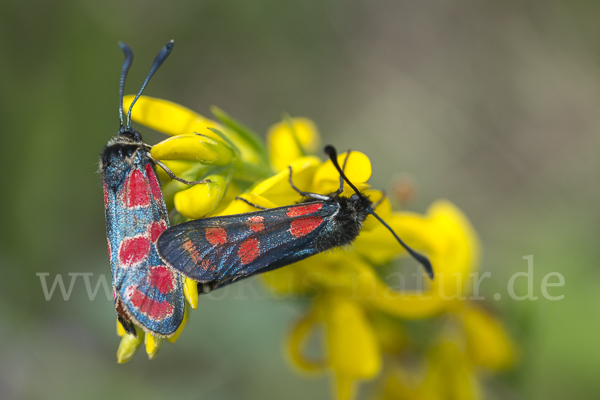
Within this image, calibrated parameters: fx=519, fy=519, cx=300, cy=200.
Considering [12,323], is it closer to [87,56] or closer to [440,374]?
[87,56]

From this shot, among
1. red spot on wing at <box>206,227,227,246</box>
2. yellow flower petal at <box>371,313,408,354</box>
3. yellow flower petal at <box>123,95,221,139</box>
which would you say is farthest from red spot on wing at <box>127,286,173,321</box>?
yellow flower petal at <box>371,313,408,354</box>

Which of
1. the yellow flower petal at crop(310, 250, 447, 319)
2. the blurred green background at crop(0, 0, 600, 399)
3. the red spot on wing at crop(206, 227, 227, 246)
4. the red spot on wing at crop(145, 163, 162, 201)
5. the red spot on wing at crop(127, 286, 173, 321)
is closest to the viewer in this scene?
the red spot on wing at crop(127, 286, 173, 321)

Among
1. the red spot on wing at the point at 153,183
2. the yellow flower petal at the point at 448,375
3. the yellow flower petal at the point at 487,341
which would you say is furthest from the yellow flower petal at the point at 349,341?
the red spot on wing at the point at 153,183

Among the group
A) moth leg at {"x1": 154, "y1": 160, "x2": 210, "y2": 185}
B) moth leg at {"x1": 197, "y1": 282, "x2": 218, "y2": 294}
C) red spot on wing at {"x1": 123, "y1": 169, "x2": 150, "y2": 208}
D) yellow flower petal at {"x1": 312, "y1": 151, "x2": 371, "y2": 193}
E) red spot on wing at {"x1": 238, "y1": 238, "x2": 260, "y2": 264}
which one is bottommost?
moth leg at {"x1": 197, "y1": 282, "x2": 218, "y2": 294}

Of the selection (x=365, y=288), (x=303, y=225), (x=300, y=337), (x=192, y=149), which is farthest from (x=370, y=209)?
(x=300, y=337)

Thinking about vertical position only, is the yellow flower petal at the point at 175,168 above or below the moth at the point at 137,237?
above

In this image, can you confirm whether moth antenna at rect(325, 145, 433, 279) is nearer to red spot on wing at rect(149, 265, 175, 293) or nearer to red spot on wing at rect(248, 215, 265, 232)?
red spot on wing at rect(248, 215, 265, 232)

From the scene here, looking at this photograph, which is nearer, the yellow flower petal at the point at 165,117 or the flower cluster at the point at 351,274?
the flower cluster at the point at 351,274

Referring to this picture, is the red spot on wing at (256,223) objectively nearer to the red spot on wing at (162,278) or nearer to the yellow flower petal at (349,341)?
the red spot on wing at (162,278)
